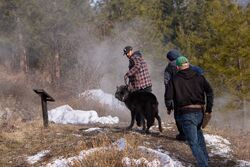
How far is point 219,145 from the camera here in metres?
8.87

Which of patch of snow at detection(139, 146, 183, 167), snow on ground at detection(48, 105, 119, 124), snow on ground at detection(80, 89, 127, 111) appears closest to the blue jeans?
patch of snow at detection(139, 146, 183, 167)

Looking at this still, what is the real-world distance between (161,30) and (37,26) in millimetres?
11003

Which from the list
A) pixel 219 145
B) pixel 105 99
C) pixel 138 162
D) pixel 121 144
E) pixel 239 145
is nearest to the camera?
pixel 138 162

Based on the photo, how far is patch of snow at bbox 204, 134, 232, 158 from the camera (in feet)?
27.2

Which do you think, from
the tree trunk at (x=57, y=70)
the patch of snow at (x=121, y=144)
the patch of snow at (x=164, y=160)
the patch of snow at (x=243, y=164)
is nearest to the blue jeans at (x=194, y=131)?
the patch of snow at (x=164, y=160)

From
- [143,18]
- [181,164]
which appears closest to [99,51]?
[143,18]

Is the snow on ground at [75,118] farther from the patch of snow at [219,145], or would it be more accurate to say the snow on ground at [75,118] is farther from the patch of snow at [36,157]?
the patch of snow at [36,157]

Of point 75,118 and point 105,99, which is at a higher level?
point 105,99

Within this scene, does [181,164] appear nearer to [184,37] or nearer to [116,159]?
[116,159]

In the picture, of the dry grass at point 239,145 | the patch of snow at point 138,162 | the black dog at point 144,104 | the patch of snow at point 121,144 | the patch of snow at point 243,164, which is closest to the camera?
the patch of snow at point 138,162

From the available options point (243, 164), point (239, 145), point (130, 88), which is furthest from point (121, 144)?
point (239, 145)

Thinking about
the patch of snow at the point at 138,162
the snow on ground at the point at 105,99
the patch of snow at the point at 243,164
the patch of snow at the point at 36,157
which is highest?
the snow on ground at the point at 105,99

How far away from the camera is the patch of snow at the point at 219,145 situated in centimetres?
829

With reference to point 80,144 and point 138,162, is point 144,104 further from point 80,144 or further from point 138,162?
point 138,162
